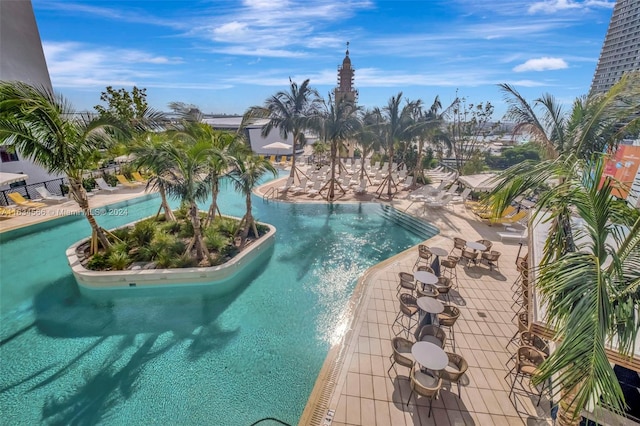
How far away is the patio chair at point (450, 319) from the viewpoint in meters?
6.19

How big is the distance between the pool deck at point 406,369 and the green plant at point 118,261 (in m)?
6.88

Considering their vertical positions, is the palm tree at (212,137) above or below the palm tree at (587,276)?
above

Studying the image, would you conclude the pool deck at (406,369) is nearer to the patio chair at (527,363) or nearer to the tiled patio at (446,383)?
the tiled patio at (446,383)

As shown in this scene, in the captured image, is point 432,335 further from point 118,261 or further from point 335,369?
point 118,261

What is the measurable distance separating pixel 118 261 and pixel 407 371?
8.50 m

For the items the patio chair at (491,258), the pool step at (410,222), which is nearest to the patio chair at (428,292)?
the patio chair at (491,258)

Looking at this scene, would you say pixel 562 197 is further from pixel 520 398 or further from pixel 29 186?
pixel 29 186

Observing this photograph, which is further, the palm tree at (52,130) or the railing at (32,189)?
the railing at (32,189)

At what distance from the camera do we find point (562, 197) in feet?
10.4

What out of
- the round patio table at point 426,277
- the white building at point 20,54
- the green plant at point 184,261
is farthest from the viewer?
the white building at point 20,54

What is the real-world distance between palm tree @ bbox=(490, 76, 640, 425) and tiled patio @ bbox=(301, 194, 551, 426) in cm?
141

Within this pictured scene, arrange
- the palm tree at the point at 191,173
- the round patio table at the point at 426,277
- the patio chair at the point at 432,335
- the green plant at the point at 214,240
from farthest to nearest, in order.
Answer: the green plant at the point at 214,240, the palm tree at the point at 191,173, the round patio table at the point at 426,277, the patio chair at the point at 432,335

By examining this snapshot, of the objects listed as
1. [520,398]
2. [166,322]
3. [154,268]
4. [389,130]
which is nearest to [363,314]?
[520,398]

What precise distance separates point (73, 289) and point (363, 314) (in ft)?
27.2
